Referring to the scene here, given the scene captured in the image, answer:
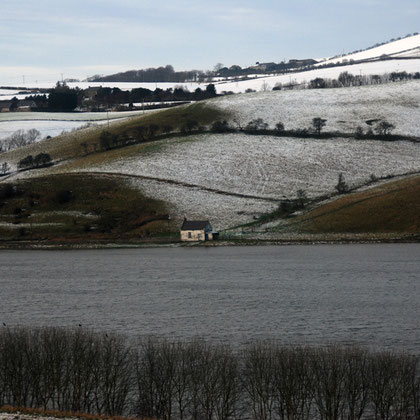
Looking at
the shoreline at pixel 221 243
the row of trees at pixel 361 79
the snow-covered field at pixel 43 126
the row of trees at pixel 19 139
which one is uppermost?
the row of trees at pixel 361 79

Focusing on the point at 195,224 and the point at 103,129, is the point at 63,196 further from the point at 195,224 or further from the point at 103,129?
the point at 103,129

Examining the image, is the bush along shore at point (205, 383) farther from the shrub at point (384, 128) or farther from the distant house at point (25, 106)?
Result: the distant house at point (25, 106)

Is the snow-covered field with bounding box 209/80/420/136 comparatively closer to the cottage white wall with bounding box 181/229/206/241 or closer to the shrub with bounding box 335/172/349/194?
the shrub with bounding box 335/172/349/194

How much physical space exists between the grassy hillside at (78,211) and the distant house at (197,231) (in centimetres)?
268

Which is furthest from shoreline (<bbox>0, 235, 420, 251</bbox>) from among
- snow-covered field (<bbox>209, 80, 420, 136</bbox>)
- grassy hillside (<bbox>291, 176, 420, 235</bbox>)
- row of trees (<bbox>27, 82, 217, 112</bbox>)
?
row of trees (<bbox>27, 82, 217, 112</bbox>)

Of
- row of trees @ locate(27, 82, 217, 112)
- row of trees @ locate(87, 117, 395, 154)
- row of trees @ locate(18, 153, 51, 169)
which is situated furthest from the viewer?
row of trees @ locate(27, 82, 217, 112)

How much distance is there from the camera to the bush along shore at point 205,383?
1020 inches

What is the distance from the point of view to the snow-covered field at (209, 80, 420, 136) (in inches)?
4958

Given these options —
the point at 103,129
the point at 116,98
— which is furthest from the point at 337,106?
the point at 116,98

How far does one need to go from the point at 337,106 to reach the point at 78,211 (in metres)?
59.8

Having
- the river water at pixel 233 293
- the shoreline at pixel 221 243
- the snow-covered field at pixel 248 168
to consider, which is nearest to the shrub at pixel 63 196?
the snow-covered field at pixel 248 168

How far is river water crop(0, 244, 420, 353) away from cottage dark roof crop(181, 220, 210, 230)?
21.8ft

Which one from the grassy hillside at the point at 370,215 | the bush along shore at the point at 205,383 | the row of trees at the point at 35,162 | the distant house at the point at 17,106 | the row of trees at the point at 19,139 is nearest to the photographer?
the bush along shore at the point at 205,383

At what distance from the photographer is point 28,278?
60688 mm
